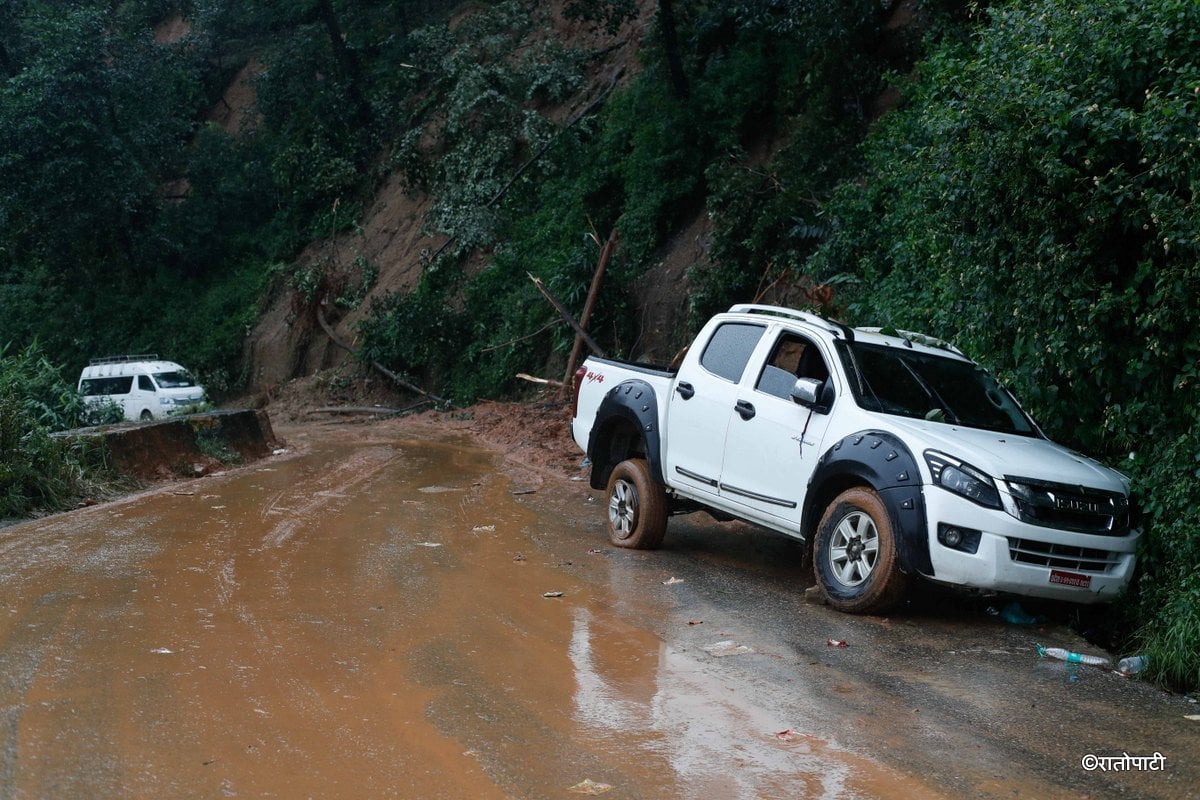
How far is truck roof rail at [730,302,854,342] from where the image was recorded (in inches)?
344

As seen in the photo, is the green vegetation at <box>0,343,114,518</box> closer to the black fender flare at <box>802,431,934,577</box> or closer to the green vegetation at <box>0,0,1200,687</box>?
the green vegetation at <box>0,0,1200,687</box>

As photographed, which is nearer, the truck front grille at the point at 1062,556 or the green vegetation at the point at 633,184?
the truck front grille at the point at 1062,556

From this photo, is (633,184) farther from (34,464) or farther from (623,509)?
(623,509)

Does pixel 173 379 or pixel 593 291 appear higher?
pixel 593 291

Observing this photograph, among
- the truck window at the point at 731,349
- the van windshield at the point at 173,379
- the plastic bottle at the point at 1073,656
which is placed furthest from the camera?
the van windshield at the point at 173,379

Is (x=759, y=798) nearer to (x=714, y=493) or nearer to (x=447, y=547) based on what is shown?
(x=714, y=493)

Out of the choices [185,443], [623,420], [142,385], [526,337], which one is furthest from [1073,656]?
[142,385]

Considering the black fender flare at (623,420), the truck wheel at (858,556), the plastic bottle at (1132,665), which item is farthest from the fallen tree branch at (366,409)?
the plastic bottle at (1132,665)

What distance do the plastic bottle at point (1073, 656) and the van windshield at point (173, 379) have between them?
26867 millimetres

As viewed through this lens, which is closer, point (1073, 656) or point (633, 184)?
point (1073, 656)

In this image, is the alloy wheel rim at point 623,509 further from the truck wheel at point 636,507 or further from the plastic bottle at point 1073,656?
the plastic bottle at point 1073,656

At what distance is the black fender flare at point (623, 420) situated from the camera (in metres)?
9.64

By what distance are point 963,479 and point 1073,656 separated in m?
1.22

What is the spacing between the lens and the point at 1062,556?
705 centimetres
